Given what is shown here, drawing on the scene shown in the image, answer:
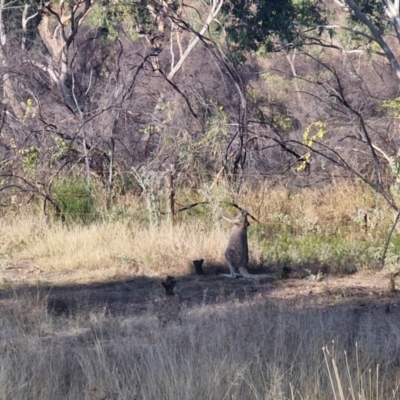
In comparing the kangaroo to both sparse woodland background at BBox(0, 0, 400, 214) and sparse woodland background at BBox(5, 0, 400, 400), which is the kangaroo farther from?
sparse woodland background at BBox(0, 0, 400, 214)

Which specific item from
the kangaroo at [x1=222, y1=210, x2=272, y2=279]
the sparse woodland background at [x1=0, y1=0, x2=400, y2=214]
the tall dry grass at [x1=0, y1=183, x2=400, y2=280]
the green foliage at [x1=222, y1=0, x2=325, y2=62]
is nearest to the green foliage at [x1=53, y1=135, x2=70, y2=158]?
the sparse woodland background at [x1=0, y1=0, x2=400, y2=214]

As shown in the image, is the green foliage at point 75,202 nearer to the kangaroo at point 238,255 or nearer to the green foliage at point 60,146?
the green foliage at point 60,146

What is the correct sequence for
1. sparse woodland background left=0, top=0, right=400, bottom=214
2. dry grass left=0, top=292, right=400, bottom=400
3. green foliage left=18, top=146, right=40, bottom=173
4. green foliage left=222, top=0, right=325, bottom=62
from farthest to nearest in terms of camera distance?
1. green foliage left=222, top=0, right=325, bottom=62
2. green foliage left=18, top=146, right=40, bottom=173
3. sparse woodland background left=0, top=0, right=400, bottom=214
4. dry grass left=0, top=292, right=400, bottom=400

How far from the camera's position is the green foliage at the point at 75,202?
12.9 m

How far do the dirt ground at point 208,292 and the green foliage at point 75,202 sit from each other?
9.14 feet

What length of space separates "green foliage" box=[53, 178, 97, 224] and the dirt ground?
2.79 m

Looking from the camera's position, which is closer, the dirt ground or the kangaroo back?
the dirt ground

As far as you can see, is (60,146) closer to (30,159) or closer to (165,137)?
(30,159)

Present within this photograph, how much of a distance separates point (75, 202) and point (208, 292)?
4.58m

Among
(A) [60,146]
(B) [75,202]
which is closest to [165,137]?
(A) [60,146]

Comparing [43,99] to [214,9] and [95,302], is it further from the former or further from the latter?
[95,302]

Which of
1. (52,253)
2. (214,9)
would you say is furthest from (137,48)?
(52,253)

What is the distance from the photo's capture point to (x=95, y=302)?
8.70 m

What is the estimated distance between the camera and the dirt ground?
8352 millimetres
